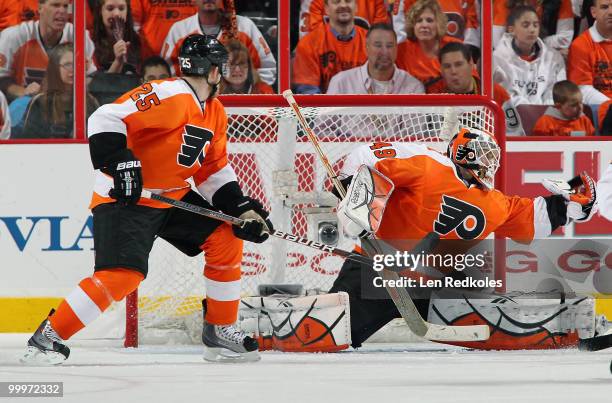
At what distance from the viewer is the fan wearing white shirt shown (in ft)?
20.6

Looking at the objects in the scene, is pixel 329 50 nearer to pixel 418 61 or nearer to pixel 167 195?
pixel 418 61

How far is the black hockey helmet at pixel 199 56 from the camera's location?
441cm

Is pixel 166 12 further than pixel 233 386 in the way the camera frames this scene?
Yes

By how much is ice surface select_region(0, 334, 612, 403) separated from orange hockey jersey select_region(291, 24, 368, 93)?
5.61 feet

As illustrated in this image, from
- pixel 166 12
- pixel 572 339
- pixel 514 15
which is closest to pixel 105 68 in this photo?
pixel 166 12

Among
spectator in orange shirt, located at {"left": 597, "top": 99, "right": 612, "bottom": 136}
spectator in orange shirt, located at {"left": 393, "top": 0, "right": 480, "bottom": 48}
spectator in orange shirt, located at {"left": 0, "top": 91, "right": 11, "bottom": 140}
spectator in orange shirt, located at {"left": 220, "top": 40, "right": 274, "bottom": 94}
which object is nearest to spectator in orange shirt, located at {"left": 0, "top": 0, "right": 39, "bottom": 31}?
spectator in orange shirt, located at {"left": 0, "top": 91, "right": 11, "bottom": 140}

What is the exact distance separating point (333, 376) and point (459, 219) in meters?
1.16

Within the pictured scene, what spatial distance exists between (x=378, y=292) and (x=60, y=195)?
1620mm

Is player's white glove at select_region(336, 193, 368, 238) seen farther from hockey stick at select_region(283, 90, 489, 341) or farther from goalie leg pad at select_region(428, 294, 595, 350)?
goalie leg pad at select_region(428, 294, 595, 350)

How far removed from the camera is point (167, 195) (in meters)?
4.41

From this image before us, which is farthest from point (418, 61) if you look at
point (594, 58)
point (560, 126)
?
point (594, 58)

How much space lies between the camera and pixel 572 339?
480 cm

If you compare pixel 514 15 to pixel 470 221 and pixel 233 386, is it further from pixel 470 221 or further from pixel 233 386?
pixel 233 386

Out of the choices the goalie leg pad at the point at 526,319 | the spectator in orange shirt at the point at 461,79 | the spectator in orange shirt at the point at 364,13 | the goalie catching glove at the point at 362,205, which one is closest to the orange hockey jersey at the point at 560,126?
the spectator in orange shirt at the point at 461,79
